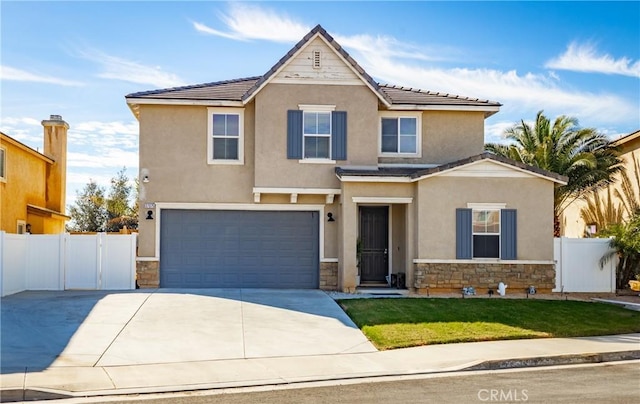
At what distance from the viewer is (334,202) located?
68.5 ft

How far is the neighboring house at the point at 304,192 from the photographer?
19500 millimetres

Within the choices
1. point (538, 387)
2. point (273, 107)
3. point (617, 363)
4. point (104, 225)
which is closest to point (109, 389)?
point (538, 387)

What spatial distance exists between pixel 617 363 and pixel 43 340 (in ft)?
34.6

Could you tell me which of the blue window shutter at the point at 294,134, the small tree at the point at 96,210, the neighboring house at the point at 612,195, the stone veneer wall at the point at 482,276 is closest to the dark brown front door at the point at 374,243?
the stone veneer wall at the point at 482,276

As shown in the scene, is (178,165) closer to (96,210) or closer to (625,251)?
(625,251)

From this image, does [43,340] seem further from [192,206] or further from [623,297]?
[623,297]

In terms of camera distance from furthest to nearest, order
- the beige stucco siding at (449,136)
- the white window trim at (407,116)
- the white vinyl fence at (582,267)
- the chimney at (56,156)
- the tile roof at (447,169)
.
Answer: the chimney at (56,156) < the beige stucco siding at (449,136) < the white window trim at (407,116) < the white vinyl fence at (582,267) < the tile roof at (447,169)

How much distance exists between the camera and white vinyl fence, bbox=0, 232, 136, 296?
747 inches

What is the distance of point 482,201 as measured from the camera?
19.4 m

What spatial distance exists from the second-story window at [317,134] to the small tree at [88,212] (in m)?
24.6

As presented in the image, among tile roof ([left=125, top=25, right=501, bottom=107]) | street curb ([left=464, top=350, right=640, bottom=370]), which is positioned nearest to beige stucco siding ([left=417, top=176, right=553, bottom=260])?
tile roof ([left=125, top=25, right=501, bottom=107])

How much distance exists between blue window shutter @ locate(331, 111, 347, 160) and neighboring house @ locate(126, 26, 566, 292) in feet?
0.10

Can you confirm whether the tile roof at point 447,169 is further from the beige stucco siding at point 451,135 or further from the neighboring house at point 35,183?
the neighboring house at point 35,183

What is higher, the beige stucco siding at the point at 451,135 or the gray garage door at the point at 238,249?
the beige stucco siding at the point at 451,135
